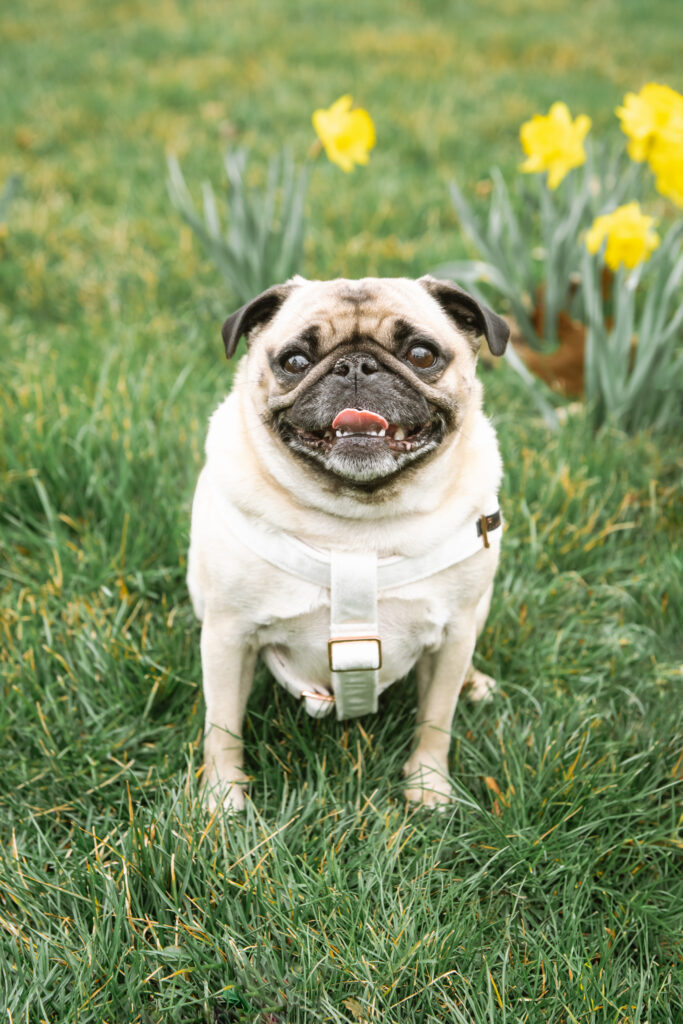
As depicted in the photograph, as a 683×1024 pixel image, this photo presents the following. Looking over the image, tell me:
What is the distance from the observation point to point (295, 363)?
2039mm

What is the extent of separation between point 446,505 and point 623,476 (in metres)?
1.50

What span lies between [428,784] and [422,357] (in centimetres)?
114

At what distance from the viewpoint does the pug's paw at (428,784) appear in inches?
86.5

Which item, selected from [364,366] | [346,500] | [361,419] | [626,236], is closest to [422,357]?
[364,366]

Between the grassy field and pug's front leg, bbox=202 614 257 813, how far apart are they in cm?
7

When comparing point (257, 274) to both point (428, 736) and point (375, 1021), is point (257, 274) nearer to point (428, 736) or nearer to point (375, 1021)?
point (428, 736)

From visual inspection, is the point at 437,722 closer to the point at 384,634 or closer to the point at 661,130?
the point at 384,634

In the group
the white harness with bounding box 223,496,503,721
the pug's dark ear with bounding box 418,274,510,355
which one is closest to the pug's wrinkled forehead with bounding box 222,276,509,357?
the pug's dark ear with bounding box 418,274,510,355

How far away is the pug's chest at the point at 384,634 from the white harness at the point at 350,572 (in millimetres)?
46

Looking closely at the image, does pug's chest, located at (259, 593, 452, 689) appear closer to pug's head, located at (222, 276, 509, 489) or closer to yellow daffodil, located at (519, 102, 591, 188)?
pug's head, located at (222, 276, 509, 489)

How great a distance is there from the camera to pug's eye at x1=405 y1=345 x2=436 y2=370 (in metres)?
2.04

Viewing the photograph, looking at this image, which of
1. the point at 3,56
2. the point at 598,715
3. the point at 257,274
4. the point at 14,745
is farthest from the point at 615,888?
the point at 3,56

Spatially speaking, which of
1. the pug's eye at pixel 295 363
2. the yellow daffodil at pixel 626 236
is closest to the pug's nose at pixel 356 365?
the pug's eye at pixel 295 363

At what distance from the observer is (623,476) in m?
3.28
